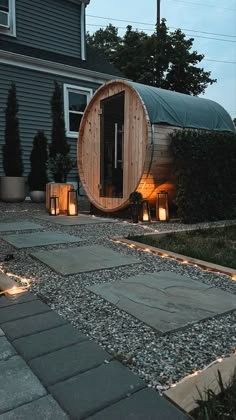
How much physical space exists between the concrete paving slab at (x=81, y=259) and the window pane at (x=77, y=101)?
7278mm

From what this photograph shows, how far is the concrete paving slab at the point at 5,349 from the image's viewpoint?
1.47 meters

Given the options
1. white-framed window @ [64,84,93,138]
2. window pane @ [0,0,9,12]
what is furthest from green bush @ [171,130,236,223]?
window pane @ [0,0,9,12]

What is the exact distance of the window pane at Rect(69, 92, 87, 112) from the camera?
32.1 ft

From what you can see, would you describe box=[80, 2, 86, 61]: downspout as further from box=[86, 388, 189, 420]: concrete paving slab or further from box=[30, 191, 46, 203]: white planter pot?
box=[86, 388, 189, 420]: concrete paving slab

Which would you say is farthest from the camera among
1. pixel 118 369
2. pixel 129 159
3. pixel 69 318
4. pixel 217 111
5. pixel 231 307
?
pixel 217 111

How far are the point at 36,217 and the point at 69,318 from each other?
413cm

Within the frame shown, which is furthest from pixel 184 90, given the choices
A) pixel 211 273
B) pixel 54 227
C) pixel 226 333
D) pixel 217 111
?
pixel 226 333

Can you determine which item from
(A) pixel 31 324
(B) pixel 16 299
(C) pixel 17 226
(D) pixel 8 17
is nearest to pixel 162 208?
(C) pixel 17 226

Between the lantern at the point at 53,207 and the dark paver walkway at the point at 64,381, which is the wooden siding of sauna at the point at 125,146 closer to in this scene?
the lantern at the point at 53,207

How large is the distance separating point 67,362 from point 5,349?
321 mm

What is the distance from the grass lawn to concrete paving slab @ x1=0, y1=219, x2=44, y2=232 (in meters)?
1.60

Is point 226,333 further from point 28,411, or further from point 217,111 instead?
point 217,111

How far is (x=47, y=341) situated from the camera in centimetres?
157

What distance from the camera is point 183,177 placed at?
5.07 meters
